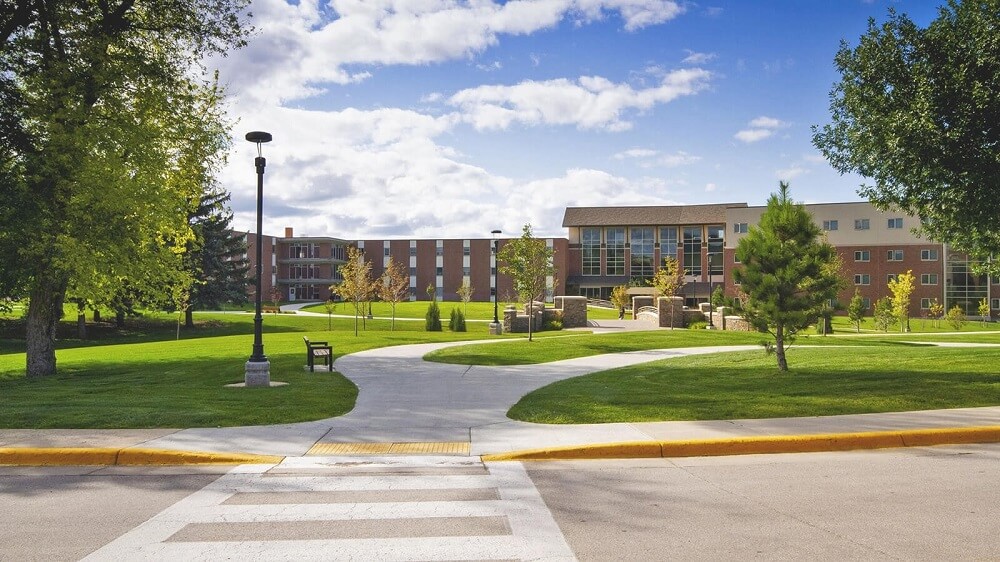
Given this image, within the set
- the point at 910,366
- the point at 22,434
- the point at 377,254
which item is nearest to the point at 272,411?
the point at 22,434

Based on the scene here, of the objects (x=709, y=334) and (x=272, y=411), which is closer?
(x=272, y=411)

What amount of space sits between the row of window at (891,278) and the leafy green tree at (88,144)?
64053 mm

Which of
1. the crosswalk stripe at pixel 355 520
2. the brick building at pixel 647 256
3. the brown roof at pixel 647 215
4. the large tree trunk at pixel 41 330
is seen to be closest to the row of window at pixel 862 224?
the brick building at pixel 647 256

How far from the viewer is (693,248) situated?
256ft

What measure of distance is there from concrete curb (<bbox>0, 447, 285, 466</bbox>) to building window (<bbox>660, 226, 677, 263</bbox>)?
244ft

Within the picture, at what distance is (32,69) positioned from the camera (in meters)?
18.3

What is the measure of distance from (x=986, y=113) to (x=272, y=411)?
14844 millimetres

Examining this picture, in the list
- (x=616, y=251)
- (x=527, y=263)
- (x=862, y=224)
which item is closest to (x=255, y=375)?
(x=527, y=263)

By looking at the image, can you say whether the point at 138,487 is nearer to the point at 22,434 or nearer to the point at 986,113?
the point at 22,434

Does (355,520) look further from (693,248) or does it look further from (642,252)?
(693,248)

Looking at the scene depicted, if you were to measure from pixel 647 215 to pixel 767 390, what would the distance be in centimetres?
6953

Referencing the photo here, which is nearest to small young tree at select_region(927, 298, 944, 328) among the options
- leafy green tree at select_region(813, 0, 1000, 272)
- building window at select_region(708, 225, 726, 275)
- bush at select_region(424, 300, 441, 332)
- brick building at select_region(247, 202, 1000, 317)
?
brick building at select_region(247, 202, 1000, 317)

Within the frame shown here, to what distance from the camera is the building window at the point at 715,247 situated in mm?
76938

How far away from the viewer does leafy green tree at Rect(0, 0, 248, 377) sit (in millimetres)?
17047
